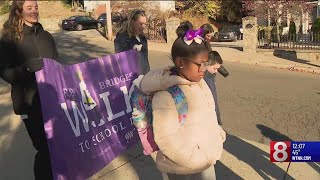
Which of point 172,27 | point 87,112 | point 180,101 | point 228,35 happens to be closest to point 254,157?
point 87,112

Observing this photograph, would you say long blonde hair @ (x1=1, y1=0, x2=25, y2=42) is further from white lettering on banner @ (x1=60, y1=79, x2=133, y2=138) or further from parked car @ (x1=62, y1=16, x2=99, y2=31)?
parked car @ (x1=62, y1=16, x2=99, y2=31)

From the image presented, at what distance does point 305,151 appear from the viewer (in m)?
2.75

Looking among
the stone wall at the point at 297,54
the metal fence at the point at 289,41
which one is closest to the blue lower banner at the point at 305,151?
the stone wall at the point at 297,54

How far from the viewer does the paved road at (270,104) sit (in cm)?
655

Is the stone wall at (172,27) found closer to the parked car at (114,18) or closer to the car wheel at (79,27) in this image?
the parked car at (114,18)

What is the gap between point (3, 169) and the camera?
5000 millimetres

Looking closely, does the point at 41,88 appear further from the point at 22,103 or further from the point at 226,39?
the point at 226,39

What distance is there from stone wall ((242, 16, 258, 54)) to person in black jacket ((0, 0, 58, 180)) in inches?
579

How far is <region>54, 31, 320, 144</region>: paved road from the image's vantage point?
6551mm

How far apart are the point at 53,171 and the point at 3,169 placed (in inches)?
59.3

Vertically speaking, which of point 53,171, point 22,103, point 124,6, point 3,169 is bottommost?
point 3,169

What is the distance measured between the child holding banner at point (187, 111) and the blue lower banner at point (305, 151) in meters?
0.55

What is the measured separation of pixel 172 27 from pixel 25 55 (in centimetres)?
1961

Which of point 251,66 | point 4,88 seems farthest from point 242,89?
point 4,88
